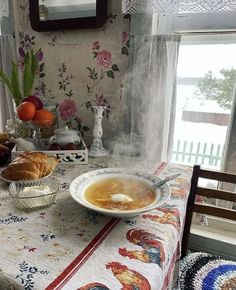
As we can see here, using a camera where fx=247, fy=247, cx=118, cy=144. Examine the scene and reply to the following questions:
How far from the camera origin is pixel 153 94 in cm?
110

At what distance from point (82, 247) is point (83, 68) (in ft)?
3.13

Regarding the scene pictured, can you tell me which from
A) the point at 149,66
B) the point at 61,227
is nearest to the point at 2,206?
the point at 61,227

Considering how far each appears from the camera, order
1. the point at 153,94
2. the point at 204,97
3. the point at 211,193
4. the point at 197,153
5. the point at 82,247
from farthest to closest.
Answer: the point at 197,153 < the point at 204,97 < the point at 153,94 < the point at 211,193 < the point at 82,247

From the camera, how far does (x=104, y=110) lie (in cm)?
125

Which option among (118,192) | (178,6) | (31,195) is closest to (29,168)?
(31,195)

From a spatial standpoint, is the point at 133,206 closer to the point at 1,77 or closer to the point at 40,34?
the point at 1,77

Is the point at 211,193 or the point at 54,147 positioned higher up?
the point at 54,147

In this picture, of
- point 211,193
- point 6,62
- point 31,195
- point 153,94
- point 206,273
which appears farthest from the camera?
point 6,62

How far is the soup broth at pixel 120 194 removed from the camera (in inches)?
25.5

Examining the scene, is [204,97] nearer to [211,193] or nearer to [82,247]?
[211,193]

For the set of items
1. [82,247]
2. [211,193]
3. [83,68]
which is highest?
[83,68]

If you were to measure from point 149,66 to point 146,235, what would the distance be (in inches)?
29.7

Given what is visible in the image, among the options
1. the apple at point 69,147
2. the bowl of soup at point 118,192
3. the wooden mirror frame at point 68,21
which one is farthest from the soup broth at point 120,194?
the wooden mirror frame at point 68,21

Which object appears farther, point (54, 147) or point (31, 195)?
point (54, 147)
